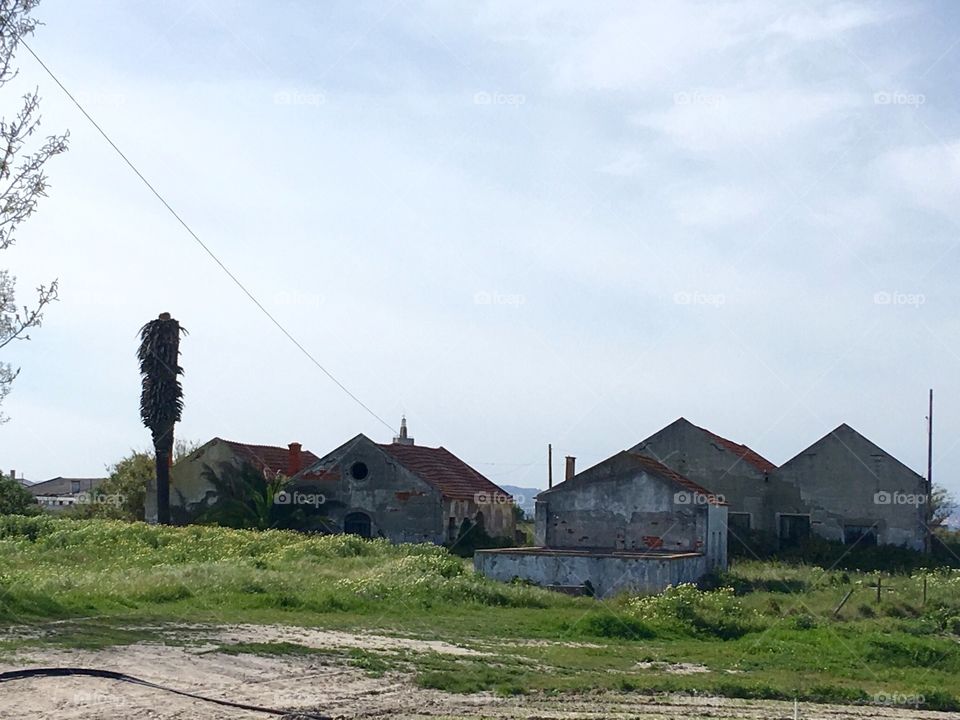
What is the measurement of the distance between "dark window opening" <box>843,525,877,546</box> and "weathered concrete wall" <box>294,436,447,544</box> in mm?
15463

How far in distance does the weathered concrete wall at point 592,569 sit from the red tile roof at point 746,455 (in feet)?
53.2

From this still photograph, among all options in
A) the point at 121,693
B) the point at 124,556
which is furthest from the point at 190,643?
the point at 124,556

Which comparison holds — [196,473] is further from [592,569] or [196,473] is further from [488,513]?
[592,569]

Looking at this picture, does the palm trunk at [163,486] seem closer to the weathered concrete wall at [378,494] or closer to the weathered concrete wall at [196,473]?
the weathered concrete wall at [196,473]

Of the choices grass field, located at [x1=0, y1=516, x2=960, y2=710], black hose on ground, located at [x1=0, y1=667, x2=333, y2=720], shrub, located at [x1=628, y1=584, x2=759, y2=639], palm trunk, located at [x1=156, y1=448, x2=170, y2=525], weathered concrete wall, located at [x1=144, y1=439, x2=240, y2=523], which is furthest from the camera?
weathered concrete wall, located at [x1=144, y1=439, x2=240, y2=523]

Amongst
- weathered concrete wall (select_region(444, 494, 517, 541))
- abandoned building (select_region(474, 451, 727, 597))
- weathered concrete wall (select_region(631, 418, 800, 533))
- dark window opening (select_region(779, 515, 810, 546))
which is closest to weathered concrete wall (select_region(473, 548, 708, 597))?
abandoned building (select_region(474, 451, 727, 597))

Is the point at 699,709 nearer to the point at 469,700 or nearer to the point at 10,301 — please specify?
the point at 469,700

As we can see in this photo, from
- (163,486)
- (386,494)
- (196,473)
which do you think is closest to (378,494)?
(386,494)

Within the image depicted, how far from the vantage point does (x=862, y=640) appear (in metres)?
22.1

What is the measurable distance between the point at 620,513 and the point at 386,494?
11750mm

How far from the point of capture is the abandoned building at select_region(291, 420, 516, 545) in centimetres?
4453

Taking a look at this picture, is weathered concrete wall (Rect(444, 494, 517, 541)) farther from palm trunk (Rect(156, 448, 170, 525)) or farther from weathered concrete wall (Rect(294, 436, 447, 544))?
palm trunk (Rect(156, 448, 170, 525))

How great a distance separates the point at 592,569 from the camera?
31.0 metres

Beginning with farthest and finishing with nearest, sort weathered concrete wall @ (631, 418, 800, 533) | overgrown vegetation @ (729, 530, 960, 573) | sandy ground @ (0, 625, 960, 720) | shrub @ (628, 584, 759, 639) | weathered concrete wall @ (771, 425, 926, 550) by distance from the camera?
weathered concrete wall @ (631, 418, 800, 533) < weathered concrete wall @ (771, 425, 926, 550) < overgrown vegetation @ (729, 530, 960, 573) < shrub @ (628, 584, 759, 639) < sandy ground @ (0, 625, 960, 720)
